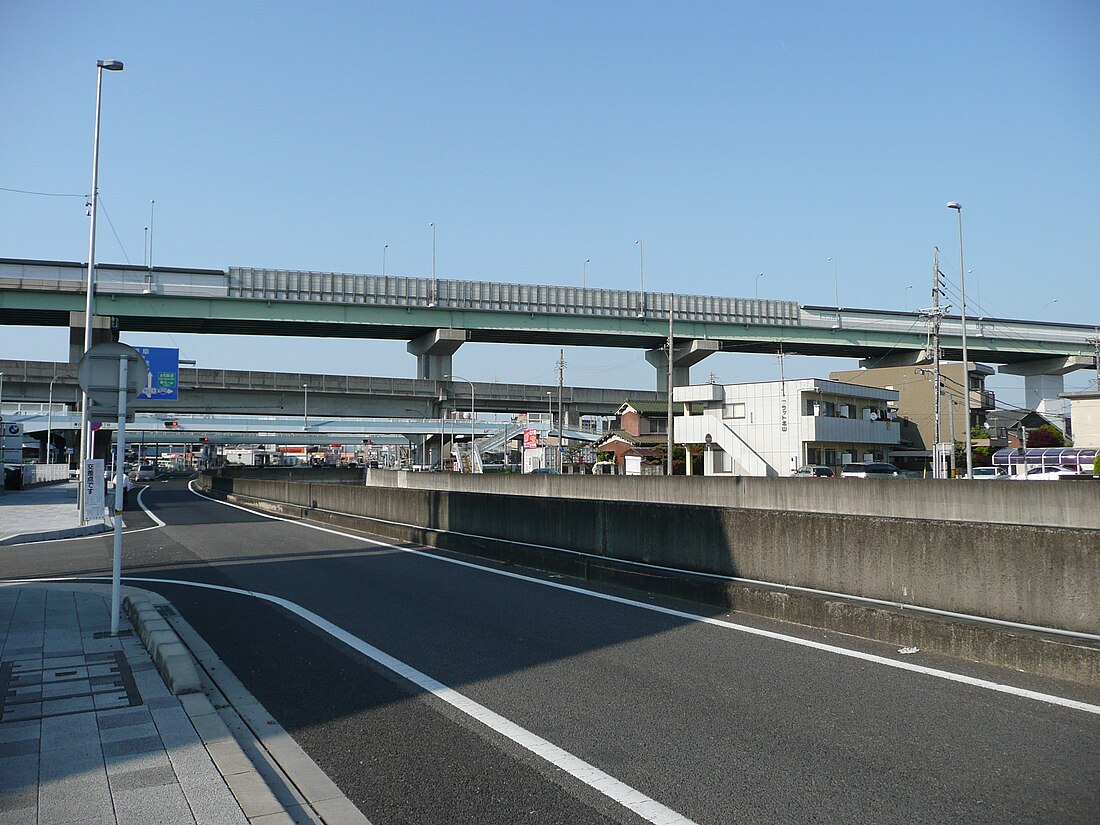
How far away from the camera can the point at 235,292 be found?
58.5 m

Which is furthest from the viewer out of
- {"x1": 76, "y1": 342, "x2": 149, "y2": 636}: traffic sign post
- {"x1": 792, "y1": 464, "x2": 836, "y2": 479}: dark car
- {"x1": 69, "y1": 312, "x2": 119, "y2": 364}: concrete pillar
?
{"x1": 69, "y1": 312, "x2": 119, "y2": 364}: concrete pillar

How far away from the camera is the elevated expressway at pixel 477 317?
2228 inches

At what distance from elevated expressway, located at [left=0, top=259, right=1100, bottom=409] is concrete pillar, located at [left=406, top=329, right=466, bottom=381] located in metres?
0.11

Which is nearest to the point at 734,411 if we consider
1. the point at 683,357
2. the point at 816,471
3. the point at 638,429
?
the point at 816,471

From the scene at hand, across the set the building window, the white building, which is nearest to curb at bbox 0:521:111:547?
the white building

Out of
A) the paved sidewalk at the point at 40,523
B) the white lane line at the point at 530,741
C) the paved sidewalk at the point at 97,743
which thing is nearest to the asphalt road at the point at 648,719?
the white lane line at the point at 530,741

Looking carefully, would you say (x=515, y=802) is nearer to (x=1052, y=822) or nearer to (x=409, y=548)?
(x=1052, y=822)

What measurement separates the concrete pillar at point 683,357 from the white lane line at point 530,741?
60.6 metres

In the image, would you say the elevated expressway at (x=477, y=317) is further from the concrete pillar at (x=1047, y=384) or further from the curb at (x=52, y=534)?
the curb at (x=52, y=534)

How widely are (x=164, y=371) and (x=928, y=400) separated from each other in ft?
190

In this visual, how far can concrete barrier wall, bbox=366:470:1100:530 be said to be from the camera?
60.7ft

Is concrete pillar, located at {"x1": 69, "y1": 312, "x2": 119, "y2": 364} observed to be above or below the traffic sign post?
above

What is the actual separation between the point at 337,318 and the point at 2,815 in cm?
5935

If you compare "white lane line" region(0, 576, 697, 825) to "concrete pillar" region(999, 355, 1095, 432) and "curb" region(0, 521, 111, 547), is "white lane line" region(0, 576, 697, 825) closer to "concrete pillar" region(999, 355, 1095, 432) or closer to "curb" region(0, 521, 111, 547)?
"curb" region(0, 521, 111, 547)
